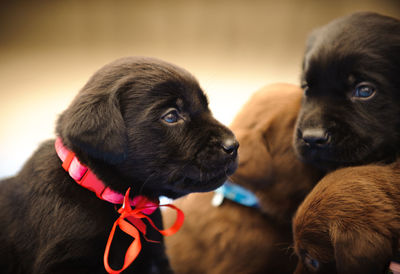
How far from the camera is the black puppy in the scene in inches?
35.2

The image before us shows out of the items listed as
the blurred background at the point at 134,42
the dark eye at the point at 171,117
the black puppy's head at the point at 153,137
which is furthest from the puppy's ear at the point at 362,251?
the blurred background at the point at 134,42

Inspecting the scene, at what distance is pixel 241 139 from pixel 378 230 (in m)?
0.56

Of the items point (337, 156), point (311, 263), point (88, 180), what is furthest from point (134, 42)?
point (311, 263)

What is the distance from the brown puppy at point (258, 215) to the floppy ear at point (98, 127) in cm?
56

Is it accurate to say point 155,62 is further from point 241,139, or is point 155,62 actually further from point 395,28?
point 395,28

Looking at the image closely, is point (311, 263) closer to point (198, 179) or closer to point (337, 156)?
point (337, 156)

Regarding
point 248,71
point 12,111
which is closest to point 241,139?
point 248,71

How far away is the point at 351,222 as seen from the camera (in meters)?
0.91

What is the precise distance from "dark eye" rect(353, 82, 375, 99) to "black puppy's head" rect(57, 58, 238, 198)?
0.44 meters

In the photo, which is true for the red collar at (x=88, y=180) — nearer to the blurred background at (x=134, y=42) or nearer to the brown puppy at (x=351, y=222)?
the brown puppy at (x=351, y=222)

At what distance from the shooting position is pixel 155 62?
100 cm

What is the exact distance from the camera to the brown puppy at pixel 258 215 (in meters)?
1.25

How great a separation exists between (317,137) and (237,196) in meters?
0.41

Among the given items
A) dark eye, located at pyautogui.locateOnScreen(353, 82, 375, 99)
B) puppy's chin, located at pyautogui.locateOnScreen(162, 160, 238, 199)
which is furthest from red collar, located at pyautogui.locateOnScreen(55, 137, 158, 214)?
dark eye, located at pyautogui.locateOnScreen(353, 82, 375, 99)
